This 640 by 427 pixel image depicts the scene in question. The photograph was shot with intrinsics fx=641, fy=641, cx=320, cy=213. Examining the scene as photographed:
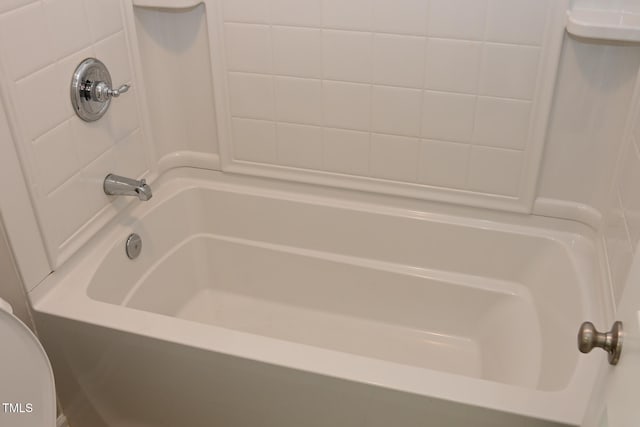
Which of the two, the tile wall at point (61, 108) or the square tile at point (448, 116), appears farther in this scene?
the square tile at point (448, 116)

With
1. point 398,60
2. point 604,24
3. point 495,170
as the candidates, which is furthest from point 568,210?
point 398,60

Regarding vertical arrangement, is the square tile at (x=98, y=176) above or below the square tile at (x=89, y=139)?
below

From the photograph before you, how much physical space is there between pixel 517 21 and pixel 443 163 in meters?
0.46

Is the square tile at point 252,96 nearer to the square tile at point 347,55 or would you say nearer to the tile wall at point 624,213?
the square tile at point 347,55

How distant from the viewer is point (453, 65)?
1783 millimetres

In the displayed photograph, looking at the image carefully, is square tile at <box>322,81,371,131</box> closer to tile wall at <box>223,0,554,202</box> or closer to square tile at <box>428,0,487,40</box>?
tile wall at <box>223,0,554,202</box>

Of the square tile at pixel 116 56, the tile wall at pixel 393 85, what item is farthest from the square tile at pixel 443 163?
the square tile at pixel 116 56

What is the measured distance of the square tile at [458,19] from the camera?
5.57 ft

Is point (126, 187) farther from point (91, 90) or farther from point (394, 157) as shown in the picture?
point (394, 157)

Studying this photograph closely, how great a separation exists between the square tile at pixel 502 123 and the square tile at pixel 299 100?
481 millimetres

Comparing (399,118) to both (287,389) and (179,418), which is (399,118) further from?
(179,418)

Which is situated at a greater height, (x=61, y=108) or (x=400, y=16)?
(x=400, y=16)

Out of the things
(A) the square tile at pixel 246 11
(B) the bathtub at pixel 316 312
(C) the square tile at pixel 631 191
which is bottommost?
(B) the bathtub at pixel 316 312

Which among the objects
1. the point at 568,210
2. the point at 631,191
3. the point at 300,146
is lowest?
the point at 568,210
